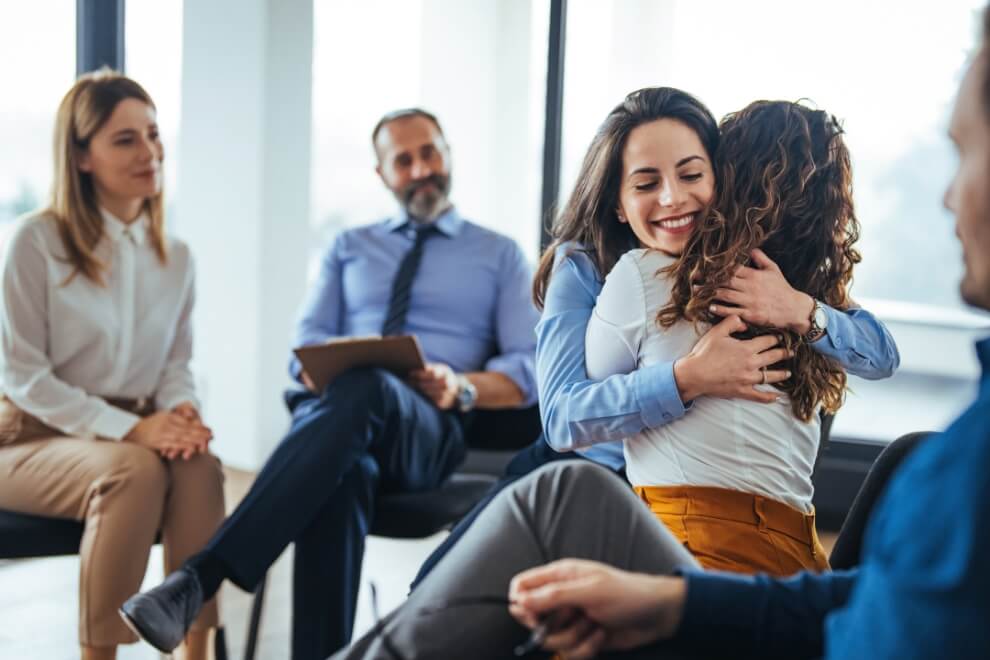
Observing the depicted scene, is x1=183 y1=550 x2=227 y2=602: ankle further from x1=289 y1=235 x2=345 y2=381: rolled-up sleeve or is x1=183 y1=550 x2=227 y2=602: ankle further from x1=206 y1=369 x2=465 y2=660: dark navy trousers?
x1=289 y1=235 x2=345 y2=381: rolled-up sleeve

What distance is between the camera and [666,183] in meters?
1.71

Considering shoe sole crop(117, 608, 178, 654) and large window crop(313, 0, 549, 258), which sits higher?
large window crop(313, 0, 549, 258)

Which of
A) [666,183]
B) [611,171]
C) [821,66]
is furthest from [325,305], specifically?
[821,66]

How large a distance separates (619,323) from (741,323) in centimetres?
18

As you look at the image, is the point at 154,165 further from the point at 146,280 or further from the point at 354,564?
the point at 354,564

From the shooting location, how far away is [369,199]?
559cm

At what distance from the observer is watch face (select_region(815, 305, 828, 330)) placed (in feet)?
5.24

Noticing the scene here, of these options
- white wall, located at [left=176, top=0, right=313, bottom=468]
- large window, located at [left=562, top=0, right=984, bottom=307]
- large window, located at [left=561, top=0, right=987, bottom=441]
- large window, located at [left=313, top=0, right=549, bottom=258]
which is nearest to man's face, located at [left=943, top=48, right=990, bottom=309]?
large window, located at [left=561, top=0, right=987, bottom=441]

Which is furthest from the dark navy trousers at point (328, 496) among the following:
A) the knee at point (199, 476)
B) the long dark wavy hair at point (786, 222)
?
the long dark wavy hair at point (786, 222)

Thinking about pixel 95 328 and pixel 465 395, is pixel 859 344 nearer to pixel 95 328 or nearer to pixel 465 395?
pixel 465 395

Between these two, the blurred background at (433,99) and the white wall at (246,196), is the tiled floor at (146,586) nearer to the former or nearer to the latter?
the white wall at (246,196)

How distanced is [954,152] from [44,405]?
1960 mm

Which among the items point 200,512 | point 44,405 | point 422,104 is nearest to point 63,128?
point 44,405

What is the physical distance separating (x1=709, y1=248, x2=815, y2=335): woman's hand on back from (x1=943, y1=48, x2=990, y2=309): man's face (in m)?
0.57
